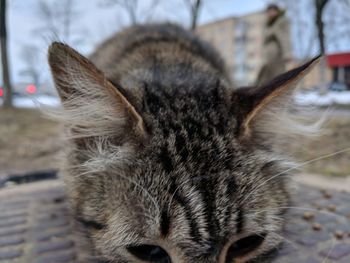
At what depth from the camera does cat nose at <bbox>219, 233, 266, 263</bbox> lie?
151cm

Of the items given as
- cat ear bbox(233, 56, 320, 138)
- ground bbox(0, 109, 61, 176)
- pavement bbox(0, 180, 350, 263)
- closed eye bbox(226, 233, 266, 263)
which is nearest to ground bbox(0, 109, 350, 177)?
ground bbox(0, 109, 61, 176)

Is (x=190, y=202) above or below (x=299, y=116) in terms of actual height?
below

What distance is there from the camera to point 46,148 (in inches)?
258

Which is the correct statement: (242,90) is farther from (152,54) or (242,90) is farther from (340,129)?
(340,129)

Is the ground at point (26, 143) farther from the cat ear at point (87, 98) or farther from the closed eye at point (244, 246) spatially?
the closed eye at point (244, 246)

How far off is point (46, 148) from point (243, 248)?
558 centimetres

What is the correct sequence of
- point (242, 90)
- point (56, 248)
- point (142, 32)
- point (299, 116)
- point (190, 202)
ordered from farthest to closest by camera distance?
point (142, 32)
point (56, 248)
point (299, 116)
point (242, 90)
point (190, 202)

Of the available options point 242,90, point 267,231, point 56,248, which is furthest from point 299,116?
point 56,248

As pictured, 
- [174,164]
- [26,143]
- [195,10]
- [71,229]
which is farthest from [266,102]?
[195,10]

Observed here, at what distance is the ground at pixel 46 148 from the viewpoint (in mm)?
4758

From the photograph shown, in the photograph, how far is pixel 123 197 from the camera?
1.51m

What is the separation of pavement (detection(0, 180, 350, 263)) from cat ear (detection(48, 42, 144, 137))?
52 cm

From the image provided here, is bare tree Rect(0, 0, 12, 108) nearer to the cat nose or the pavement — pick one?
the pavement

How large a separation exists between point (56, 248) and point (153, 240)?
1181 mm
